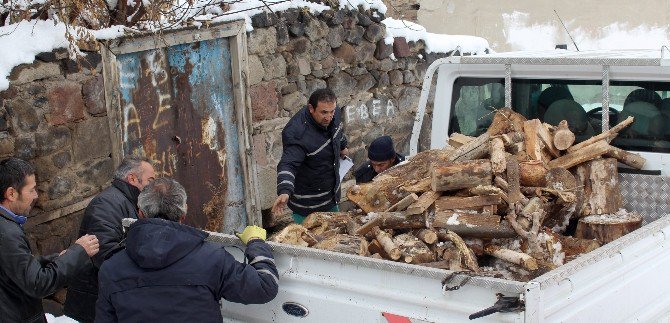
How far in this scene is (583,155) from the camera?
16.0ft

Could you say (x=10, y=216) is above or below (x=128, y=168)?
below

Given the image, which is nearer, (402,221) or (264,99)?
(402,221)

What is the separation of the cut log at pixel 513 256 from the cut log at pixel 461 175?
374mm

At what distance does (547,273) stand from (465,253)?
0.88 meters

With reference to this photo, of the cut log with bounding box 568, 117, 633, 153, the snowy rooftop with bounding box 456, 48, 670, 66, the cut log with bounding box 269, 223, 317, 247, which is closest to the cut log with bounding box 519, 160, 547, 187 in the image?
the cut log with bounding box 568, 117, 633, 153

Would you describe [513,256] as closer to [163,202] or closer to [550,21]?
[163,202]

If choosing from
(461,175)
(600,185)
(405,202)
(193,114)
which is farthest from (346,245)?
(193,114)

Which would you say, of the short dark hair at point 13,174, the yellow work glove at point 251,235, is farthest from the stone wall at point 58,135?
the yellow work glove at point 251,235

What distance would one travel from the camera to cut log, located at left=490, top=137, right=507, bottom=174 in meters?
4.49

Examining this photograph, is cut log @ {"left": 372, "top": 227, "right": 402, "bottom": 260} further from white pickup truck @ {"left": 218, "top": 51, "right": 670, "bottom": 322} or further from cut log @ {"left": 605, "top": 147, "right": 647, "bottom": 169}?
cut log @ {"left": 605, "top": 147, "right": 647, "bottom": 169}

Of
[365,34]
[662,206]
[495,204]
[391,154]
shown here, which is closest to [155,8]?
[391,154]

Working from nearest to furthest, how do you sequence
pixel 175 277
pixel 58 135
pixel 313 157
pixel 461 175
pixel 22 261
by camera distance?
1. pixel 175 277
2. pixel 22 261
3. pixel 461 175
4. pixel 58 135
5. pixel 313 157

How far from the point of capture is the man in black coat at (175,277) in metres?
3.55

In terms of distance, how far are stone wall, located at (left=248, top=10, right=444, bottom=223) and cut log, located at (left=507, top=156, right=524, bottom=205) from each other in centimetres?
203
